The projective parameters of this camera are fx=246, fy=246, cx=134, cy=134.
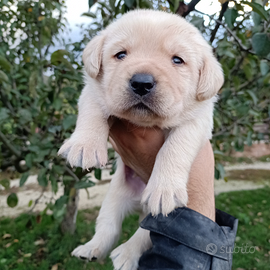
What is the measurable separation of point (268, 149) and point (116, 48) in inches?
417

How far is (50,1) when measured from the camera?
284 centimetres

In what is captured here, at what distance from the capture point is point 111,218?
2281 millimetres

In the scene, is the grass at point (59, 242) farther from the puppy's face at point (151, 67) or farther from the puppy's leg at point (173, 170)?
the puppy's face at point (151, 67)

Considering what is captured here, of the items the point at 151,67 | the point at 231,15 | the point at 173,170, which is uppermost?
the point at 231,15

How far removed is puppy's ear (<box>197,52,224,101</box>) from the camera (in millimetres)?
1729

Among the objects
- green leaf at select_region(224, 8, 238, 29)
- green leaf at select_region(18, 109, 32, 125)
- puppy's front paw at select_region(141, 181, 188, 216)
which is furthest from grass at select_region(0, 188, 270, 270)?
green leaf at select_region(224, 8, 238, 29)

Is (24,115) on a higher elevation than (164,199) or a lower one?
higher

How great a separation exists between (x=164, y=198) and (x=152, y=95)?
0.62 meters

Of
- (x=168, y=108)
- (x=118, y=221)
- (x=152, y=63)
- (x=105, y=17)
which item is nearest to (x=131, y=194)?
(x=118, y=221)

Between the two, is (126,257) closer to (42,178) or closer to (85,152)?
(85,152)

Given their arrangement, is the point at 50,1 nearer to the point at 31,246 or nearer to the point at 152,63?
the point at 152,63

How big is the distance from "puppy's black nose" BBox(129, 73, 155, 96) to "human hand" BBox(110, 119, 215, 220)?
1.80ft

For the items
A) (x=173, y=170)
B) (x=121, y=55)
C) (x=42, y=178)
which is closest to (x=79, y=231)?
(x=42, y=178)

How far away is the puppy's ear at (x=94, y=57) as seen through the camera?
1.78 meters
